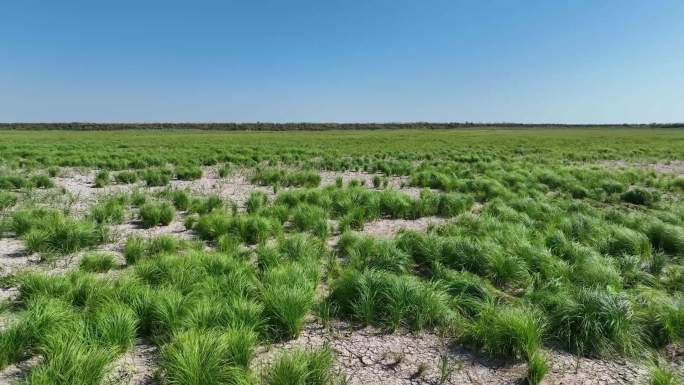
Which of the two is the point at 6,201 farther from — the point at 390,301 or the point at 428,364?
the point at 428,364

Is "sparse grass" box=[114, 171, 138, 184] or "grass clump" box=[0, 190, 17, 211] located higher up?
→ "grass clump" box=[0, 190, 17, 211]

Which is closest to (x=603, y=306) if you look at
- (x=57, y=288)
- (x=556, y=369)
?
(x=556, y=369)

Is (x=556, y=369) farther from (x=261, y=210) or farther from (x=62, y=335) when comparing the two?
(x=261, y=210)

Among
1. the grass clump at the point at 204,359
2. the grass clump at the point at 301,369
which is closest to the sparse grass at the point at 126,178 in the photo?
the grass clump at the point at 204,359

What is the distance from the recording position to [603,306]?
3.42 m

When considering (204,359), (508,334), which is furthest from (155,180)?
(508,334)

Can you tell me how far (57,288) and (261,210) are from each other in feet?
14.5

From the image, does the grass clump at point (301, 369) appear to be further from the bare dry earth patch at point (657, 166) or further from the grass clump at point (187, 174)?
the bare dry earth patch at point (657, 166)

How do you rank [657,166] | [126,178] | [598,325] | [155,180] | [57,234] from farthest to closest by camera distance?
[657,166] < [126,178] < [155,180] < [57,234] < [598,325]

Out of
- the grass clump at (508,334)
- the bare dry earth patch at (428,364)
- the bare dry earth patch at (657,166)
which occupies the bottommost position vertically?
the bare dry earth patch at (657,166)

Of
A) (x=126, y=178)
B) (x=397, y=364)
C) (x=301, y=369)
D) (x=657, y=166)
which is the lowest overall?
(x=657, y=166)

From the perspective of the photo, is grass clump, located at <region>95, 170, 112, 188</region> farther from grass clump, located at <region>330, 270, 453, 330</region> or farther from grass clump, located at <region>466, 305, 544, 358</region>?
grass clump, located at <region>466, 305, 544, 358</region>

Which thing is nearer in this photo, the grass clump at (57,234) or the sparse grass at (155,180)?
the grass clump at (57,234)

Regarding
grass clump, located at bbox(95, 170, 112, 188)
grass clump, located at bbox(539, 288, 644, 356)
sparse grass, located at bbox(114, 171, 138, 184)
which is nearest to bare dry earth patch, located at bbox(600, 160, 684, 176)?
grass clump, located at bbox(539, 288, 644, 356)
